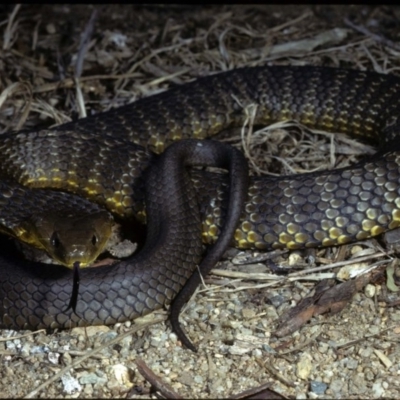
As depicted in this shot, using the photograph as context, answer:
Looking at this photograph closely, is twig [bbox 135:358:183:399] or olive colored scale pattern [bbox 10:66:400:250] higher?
olive colored scale pattern [bbox 10:66:400:250]

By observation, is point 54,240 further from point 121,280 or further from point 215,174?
point 215,174

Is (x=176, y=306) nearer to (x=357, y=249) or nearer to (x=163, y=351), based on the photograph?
(x=163, y=351)

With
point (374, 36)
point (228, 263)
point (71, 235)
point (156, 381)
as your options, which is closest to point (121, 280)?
point (71, 235)

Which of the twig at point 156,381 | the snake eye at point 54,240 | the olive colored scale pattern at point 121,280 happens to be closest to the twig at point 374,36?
the olive colored scale pattern at point 121,280

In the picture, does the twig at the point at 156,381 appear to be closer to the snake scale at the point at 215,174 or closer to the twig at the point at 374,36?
the snake scale at the point at 215,174

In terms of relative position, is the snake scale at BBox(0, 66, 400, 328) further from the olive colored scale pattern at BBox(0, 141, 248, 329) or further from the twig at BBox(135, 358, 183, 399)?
the twig at BBox(135, 358, 183, 399)

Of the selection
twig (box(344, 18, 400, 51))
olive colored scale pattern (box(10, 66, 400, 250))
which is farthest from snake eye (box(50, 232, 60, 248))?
twig (box(344, 18, 400, 51))
